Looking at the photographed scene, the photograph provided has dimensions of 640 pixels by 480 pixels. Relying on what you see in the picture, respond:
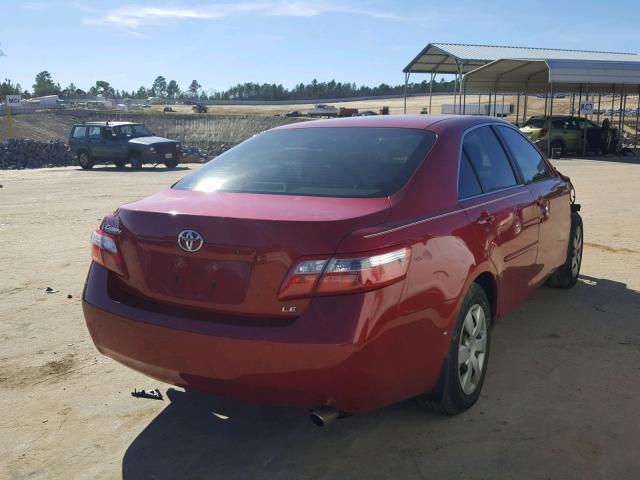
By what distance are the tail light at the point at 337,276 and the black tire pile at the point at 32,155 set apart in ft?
90.6

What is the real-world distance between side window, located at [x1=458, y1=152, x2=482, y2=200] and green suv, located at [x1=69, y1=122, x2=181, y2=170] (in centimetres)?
2056

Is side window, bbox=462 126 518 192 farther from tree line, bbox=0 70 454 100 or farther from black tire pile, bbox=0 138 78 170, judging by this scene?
tree line, bbox=0 70 454 100

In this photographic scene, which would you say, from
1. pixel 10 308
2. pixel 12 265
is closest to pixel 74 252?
pixel 12 265

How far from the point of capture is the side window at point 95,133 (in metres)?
23.8

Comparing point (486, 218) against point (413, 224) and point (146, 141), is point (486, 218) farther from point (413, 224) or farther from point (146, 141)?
point (146, 141)

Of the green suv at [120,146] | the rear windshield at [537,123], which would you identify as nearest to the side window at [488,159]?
the green suv at [120,146]

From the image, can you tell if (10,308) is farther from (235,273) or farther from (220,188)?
(235,273)

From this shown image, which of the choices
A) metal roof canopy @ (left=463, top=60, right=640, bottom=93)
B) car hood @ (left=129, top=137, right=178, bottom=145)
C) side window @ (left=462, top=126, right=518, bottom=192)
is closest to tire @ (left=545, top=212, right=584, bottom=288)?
side window @ (left=462, top=126, right=518, bottom=192)

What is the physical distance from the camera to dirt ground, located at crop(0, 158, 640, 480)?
295cm

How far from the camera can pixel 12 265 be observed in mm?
6992

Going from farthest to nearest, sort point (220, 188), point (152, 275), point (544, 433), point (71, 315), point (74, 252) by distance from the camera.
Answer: point (74, 252), point (71, 315), point (220, 188), point (544, 433), point (152, 275)

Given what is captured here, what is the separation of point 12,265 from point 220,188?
15.2ft

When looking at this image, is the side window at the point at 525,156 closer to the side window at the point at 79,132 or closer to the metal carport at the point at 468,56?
the side window at the point at 79,132

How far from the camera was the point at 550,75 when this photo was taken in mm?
25328
